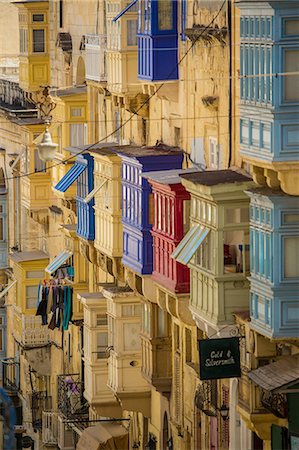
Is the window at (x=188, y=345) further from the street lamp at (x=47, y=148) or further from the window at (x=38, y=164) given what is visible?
the window at (x=38, y=164)

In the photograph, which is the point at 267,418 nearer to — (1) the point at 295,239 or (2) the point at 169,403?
(1) the point at 295,239

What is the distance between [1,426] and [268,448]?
4.78m

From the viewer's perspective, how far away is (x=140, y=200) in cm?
4775

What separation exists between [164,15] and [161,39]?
45 cm

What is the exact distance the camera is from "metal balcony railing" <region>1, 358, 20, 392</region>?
71.6 meters

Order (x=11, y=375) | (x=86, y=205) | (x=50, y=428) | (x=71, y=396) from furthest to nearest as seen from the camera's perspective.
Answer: (x=11, y=375) → (x=50, y=428) → (x=71, y=396) → (x=86, y=205)

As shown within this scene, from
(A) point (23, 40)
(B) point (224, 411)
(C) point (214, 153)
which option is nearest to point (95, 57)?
(C) point (214, 153)

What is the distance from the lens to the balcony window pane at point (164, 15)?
46938 millimetres

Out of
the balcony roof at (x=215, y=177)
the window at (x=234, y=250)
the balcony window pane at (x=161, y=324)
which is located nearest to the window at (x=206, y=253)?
the window at (x=234, y=250)

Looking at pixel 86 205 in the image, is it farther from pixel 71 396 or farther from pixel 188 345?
pixel 188 345

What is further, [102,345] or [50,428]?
[50,428]

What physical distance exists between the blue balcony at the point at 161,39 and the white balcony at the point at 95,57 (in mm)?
7153

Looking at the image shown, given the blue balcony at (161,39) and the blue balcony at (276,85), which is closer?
the blue balcony at (276,85)

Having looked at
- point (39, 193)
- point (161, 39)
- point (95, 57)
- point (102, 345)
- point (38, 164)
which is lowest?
point (102, 345)
